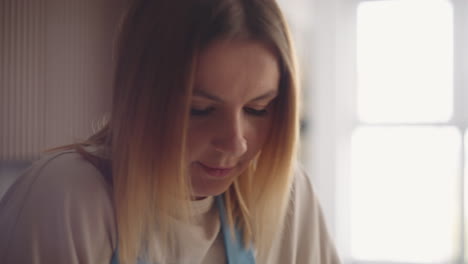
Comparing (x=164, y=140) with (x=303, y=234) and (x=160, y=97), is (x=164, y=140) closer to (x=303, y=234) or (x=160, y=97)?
(x=160, y=97)

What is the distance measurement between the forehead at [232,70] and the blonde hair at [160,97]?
0.01 m

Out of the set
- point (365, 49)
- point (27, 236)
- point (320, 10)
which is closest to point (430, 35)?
point (365, 49)

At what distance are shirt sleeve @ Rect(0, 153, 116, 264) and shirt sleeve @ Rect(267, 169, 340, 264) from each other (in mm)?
361

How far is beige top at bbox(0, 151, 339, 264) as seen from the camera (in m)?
0.63

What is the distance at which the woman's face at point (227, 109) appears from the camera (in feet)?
2.18

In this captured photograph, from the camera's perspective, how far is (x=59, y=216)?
65cm

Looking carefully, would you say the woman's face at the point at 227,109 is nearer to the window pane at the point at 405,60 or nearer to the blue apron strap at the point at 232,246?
the blue apron strap at the point at 232,246

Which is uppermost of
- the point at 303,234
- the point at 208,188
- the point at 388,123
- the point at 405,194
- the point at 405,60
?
the point at 405,60

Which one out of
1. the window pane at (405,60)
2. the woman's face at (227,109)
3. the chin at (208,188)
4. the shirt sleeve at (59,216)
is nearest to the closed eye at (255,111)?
the woman's face at (227,109)

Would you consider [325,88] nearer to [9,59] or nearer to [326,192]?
[326,192]

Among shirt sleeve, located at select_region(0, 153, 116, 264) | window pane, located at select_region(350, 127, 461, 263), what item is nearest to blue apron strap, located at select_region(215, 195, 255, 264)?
shirt sleeve, located at select_region(0, 153, 116, 264)

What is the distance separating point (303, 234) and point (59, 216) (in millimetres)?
514

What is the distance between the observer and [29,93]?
180cm

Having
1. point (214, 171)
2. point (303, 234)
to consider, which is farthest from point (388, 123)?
point (214, 171)
